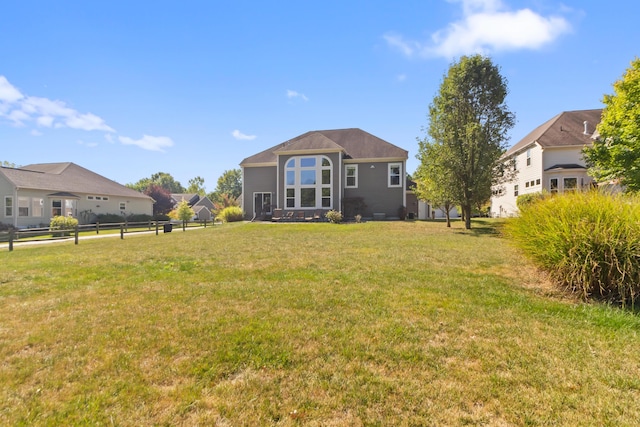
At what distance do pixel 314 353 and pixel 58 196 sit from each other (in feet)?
99.4

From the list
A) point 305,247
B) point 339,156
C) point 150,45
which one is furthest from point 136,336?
point 339,156

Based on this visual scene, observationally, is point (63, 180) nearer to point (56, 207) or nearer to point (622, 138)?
point (56, 207)

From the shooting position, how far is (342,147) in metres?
26.3

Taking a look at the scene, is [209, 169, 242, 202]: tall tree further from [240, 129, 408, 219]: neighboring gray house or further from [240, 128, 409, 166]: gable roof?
[240, 129, 408, 219]: neighboring gray house

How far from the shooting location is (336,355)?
3.12 m

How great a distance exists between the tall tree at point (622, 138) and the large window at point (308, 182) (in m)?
16.2

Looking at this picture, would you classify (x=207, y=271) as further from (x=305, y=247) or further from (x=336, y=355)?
(x=336, y=355)

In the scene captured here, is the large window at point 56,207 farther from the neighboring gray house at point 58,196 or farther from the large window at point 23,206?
the large window at point 23,206

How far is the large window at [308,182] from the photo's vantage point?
24.2 meters

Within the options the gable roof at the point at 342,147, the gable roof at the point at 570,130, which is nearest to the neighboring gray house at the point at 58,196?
the gable roof at the point at 342,147

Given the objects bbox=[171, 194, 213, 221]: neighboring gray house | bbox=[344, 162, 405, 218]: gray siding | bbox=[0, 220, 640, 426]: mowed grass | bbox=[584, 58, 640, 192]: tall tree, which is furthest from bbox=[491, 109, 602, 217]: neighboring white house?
bbox=[171, 194, 213, 221]: neighboring gray house

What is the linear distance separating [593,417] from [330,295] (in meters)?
3.40

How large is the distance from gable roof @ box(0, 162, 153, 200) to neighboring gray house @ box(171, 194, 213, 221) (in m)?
14.2

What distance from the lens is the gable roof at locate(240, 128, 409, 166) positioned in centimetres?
2453
